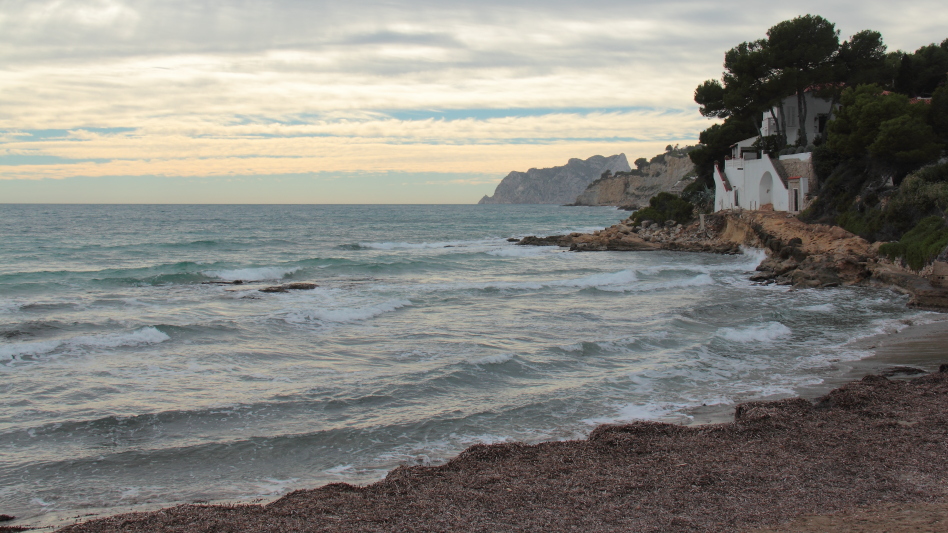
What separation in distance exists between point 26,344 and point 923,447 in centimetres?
1534

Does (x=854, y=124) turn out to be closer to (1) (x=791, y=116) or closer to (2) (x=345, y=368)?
(1) (x=791, y=116)

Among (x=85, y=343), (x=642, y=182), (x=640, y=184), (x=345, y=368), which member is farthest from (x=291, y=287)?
(x=640, y=184)

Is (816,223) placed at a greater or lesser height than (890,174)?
lesser

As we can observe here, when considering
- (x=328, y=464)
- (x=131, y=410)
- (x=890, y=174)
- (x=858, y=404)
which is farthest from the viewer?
(x=890, y=174)

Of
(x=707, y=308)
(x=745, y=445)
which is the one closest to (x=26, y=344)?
(x=745, y=445)

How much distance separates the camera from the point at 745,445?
7.38 meters

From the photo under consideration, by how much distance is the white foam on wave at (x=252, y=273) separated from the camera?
27297mm

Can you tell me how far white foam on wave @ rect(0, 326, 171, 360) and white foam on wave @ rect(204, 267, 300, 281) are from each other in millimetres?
12061

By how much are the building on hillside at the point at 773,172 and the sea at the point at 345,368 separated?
1100cm

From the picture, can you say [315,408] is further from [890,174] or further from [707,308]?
[890,174]

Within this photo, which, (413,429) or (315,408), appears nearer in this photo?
(413,429)

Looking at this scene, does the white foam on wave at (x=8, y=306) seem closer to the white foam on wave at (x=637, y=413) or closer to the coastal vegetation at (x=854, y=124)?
the white foam on wave at (x=637, y=413)

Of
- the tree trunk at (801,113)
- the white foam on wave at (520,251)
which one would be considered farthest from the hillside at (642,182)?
the white foam on wave at (520,251)

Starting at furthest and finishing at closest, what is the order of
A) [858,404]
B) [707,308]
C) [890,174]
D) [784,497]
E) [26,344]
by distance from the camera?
[890,174] → [707,308] → [26,344] → [858,404] → [784,497]
